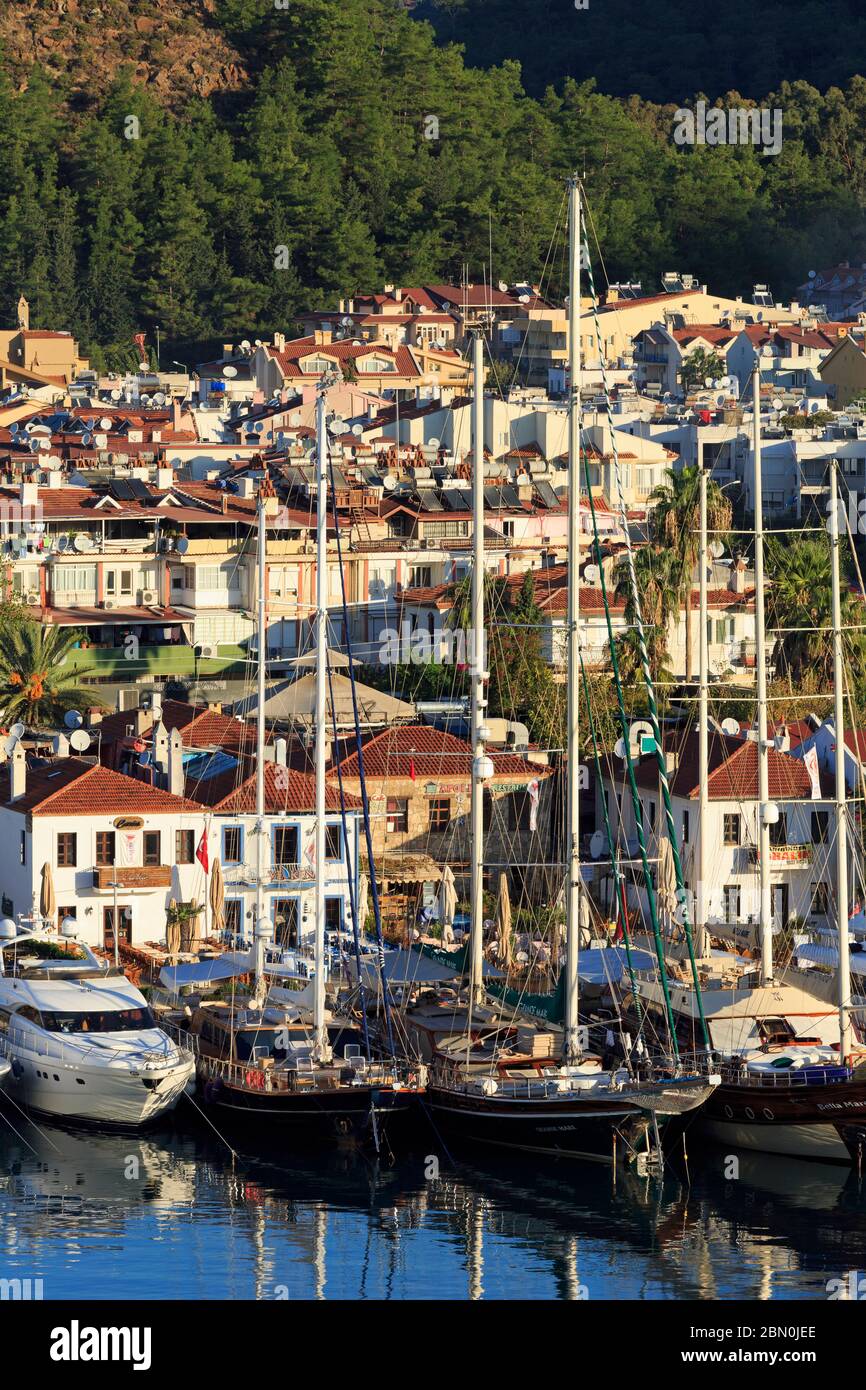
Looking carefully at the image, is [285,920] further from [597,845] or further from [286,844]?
[597,845]

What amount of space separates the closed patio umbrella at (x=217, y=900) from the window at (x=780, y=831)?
10.4m

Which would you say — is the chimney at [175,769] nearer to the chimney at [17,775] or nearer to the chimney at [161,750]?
the chimney at [161,750]

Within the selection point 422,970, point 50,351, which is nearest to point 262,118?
point 50,351

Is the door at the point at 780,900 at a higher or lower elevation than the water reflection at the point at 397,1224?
higher

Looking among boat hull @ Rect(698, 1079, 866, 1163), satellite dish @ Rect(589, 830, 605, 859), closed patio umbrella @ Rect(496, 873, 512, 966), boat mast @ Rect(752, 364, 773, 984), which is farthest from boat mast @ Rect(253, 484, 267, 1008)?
satellite dish @ Rect(589, 830, 605, 859)

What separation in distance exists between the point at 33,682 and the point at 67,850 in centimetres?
1172

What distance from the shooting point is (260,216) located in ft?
500

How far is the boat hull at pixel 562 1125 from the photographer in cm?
4000

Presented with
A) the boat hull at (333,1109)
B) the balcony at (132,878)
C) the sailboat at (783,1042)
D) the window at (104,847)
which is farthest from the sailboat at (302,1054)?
the window at (104,847)

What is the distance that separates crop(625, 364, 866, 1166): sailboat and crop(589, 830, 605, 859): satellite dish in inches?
311

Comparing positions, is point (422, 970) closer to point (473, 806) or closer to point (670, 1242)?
point (473, 806)

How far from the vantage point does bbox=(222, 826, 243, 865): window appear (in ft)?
168

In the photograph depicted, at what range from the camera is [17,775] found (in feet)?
167

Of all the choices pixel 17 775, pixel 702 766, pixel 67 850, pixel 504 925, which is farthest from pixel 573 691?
pixel 17 775
